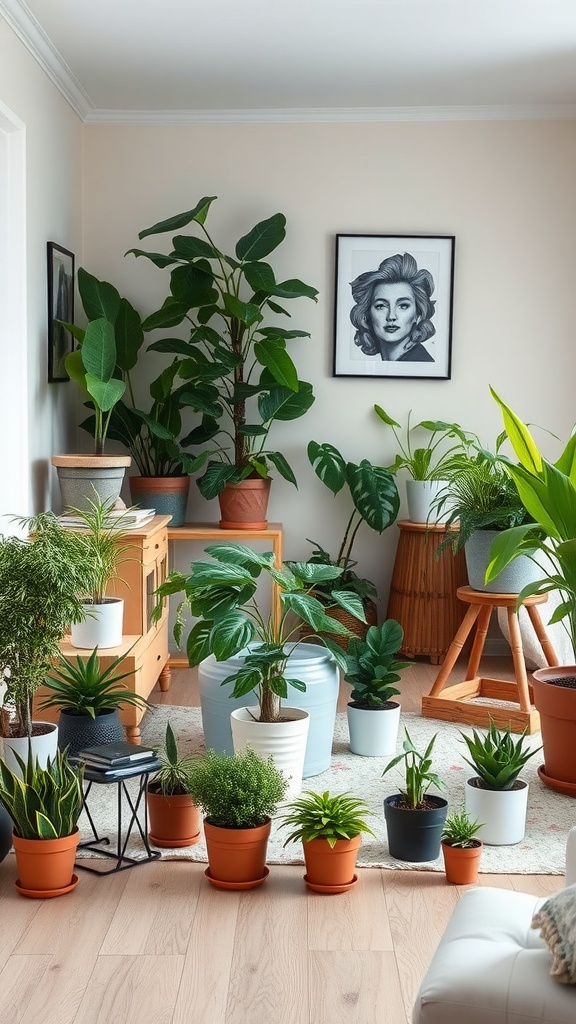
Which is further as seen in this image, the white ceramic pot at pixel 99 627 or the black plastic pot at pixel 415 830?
the white ceramic pot at pixel 99 627

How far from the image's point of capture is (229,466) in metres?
4.84

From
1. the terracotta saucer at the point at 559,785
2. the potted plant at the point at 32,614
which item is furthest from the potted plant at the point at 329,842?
the terracotta saucer at the point at 559,785

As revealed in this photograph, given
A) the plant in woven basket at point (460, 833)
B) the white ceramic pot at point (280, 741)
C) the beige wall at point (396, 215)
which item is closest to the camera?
the plant in woven basket at point (460, 833)

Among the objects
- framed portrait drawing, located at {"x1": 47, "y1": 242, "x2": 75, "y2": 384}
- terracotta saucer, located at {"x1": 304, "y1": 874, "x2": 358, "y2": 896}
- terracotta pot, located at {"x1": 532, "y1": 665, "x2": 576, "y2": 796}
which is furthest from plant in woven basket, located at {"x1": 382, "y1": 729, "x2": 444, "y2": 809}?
framed portrait drawing, located at {"x1": 47, "y1": 242, "x2": 75, "y2": 384}

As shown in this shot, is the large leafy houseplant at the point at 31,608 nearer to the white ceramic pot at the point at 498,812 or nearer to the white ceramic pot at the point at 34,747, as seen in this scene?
the white ceramic pot at the point at 34,747

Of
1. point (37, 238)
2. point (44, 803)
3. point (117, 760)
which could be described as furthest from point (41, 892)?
point (37, 238)

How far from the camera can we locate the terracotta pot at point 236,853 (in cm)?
259

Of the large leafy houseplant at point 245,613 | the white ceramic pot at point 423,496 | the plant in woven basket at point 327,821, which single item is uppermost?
the white ceramic pot at point 423,496

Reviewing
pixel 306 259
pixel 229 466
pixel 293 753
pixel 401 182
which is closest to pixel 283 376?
pixel 229 466

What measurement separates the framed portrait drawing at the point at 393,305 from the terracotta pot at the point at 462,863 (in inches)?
116

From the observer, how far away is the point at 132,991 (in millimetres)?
2123

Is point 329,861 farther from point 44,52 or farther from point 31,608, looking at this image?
point 44,52

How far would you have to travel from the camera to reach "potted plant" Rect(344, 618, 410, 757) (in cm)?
355

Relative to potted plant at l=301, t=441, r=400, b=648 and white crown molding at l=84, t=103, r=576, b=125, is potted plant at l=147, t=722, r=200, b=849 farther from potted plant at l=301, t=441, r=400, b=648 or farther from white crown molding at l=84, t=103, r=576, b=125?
white crown molding at l=84, t=103, r=576, b=125
